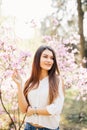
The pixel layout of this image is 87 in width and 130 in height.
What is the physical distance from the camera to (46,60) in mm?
2500

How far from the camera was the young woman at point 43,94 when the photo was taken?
2377 millimetres

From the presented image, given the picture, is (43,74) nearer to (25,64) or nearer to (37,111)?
(37,111)

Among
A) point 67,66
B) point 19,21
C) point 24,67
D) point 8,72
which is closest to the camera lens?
point 8,72

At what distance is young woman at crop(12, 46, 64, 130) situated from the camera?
2377mm

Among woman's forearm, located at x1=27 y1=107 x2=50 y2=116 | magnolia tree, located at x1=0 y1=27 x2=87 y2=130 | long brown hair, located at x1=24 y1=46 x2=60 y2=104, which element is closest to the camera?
woman's forearm, located at x1=27 y1=107 x2=50 y2=116

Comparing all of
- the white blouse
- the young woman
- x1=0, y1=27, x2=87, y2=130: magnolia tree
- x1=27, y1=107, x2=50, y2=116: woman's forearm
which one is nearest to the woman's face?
the young woman

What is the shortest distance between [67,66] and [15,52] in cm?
169

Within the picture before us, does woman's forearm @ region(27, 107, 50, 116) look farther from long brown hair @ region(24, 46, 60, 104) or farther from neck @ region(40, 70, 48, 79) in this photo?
neck @ region(40, 70, 48, 79)

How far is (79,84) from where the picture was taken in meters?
5.95

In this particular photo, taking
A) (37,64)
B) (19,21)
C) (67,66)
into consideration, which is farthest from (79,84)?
(37,64)

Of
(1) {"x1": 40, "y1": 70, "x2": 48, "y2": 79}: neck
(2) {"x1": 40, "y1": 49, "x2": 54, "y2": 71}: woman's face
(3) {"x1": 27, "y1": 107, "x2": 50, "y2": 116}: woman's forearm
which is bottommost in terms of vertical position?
(3) {"x1": 27, "y1": 107, "x2": 50, "y2": 116}: woman's forearm

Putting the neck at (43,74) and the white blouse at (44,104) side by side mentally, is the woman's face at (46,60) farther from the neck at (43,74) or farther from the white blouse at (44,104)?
the white blouse at (44,104)

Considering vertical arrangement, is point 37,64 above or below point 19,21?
below

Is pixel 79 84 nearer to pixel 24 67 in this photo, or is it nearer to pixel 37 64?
pixel 24 67
